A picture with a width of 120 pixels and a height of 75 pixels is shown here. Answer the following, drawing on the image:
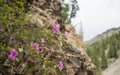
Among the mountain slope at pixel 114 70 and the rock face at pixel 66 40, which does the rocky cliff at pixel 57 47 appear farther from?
the mountain slope at pixel 114 70

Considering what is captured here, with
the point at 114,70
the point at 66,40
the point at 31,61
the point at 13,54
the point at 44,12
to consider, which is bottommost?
the point at 114,70

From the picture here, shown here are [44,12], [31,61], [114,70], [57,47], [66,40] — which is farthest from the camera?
[114,70]

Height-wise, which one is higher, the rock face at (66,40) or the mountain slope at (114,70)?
the rock face at (66,40)

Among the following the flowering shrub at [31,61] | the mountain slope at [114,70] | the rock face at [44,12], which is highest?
the rock face at [44,12]

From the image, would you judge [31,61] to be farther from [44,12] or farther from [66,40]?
[44,12]

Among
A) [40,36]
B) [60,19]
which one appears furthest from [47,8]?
[40,36]

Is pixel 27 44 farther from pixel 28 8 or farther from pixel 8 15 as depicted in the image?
pixel 28 8

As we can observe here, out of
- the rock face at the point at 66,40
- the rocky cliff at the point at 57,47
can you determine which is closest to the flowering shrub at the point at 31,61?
the rocky cliff at the point at 57,47

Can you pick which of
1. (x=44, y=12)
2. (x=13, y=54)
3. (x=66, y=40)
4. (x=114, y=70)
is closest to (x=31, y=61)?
(x=13, y=54)

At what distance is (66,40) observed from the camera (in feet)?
24.6

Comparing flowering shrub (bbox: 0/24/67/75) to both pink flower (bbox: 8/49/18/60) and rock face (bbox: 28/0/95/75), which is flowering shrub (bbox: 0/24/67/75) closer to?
pink flower (bbox: 8/49/18/60)

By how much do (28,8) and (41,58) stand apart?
6.67ft

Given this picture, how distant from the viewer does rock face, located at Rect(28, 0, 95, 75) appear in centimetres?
727

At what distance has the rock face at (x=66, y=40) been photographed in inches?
286
